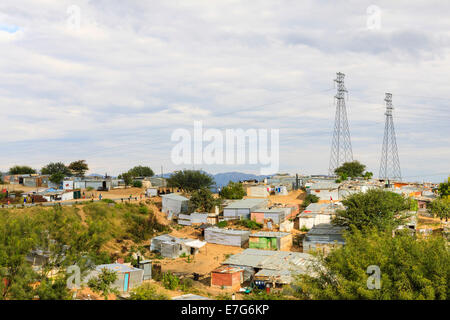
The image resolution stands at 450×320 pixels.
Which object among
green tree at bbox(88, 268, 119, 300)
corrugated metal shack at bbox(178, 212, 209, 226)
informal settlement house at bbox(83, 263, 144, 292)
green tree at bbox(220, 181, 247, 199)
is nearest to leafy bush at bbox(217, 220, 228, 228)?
corrugated metal shack at bbox(178, 212, 209, 226)

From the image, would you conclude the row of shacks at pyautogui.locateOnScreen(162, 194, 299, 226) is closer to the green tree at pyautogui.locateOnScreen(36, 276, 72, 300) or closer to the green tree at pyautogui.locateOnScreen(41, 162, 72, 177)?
the green tree at pyautogui.locateOnScreen(36, 276, 72, 300)

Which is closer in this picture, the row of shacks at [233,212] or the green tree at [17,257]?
the green tree at [17,257]

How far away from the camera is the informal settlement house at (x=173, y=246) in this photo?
3109 cm

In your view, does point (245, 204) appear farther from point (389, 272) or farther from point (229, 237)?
point (389, 272)

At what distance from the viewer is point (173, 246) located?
3106 cm

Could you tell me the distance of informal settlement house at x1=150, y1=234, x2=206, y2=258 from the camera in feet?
102

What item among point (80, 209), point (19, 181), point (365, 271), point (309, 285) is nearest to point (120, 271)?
point (309, 285)

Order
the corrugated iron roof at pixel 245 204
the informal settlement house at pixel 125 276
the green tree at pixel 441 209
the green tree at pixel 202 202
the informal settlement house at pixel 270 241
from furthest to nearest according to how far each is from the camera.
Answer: the green tree at pixel 202 202 → the corrugated iron roof at pixel 245 204 → the green tree at pixel 441 209 → the informal settlement house at pixel 270 241 → the informal settlement house at pixel 125 276

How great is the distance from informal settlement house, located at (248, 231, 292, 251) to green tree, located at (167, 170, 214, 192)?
2597 centimetres

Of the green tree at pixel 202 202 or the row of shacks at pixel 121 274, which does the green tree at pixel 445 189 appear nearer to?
the green tree at pixel 202 202

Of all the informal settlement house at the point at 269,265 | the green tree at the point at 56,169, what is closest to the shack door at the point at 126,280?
the informal settlement house at the point at 269,265

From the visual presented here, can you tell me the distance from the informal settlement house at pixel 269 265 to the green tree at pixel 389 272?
553cm
